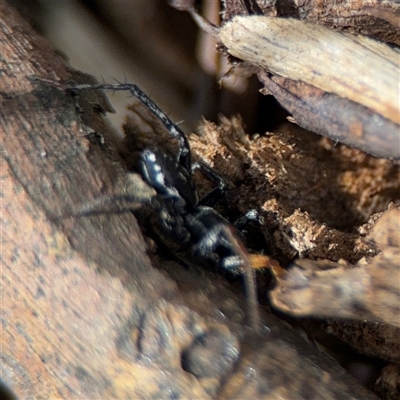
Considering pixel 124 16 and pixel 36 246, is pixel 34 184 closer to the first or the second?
pixel 36 246

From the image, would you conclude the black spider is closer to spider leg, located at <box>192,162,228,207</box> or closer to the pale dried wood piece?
spider leg, located at <box>192,162,228,207</box>

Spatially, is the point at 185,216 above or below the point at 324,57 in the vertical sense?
below

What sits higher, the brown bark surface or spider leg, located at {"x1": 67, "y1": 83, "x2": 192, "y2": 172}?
spider leg, located at {"x1": 67, "y1": 83, "x2": 192, "y2": 172}

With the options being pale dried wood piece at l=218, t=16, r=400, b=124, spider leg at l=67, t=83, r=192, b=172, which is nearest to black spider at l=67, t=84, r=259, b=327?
spider leg at l=67, t=83, r=192, b=172

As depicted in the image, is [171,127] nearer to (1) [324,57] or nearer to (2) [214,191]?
(2) [214,191]

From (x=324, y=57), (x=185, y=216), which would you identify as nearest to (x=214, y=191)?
(x=185, y=216)

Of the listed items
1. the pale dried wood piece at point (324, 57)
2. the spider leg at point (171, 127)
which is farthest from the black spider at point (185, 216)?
the pale dried wood piece at point (324, 57)
